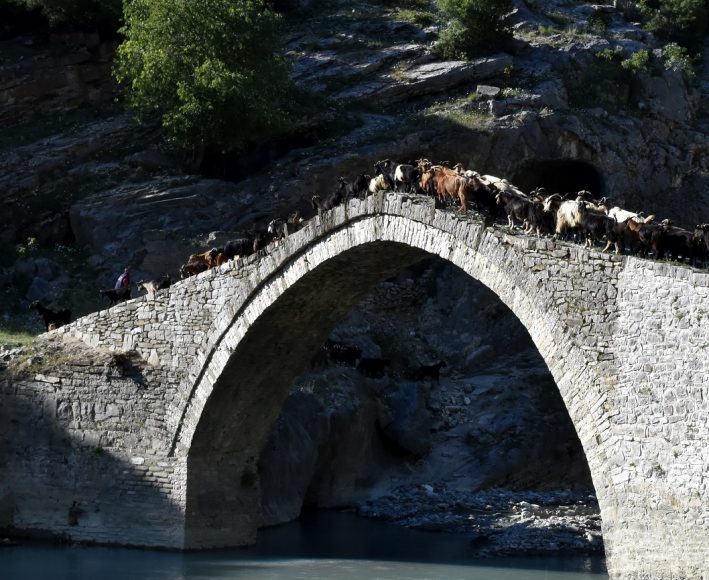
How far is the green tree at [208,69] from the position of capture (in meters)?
31.6

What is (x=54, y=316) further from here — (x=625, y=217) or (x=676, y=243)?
(x=676, y=243)

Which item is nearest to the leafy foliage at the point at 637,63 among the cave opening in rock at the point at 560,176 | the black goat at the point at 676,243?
the cave opening in rock at the point at 560,176

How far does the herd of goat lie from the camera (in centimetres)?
1670

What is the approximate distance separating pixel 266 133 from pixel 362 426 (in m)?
8.61

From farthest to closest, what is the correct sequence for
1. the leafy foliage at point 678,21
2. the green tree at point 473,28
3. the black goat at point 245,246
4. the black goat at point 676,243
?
1. the leafy foliage at point 678,21
2. the green tree at point 473,28
3. the black goat at point 245,246
4. the black goat at point 676,243

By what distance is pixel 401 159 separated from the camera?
106 feet

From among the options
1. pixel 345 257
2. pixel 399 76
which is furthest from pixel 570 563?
pixel 399 76

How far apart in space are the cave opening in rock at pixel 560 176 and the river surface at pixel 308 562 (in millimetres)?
11378

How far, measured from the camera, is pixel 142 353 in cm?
2331

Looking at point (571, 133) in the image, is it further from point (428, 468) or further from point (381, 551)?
point (381, 551)

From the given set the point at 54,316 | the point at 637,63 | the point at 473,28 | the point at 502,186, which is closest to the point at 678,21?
the point at 637,63

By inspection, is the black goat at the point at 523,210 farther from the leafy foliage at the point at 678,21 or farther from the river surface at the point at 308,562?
the leafy foliage at the point at 678,21

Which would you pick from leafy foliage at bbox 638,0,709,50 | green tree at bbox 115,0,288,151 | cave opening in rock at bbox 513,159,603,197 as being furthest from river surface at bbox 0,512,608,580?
leafy foliage at bbox 638,0,709,50

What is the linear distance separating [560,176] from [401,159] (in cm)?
479
